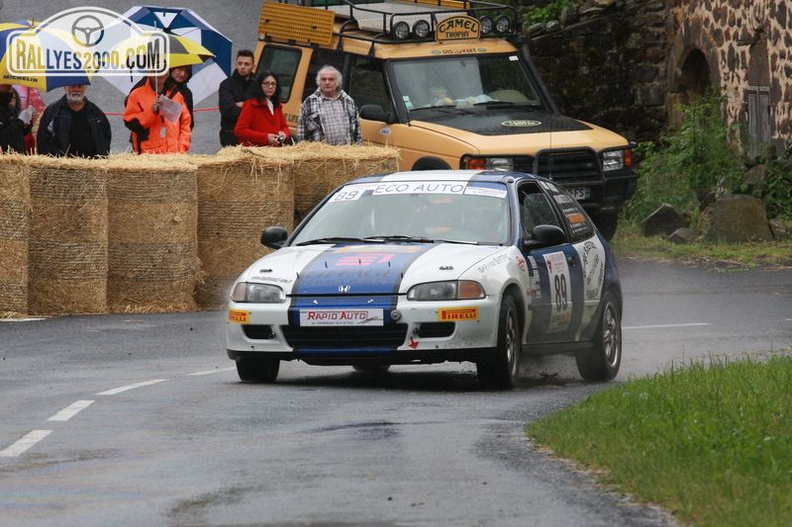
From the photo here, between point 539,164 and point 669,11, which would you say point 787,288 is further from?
point 669,11

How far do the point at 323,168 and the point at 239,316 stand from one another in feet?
24.5

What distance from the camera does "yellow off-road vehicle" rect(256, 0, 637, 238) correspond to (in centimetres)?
2198

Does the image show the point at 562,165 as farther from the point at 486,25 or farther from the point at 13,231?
the point at 13,231

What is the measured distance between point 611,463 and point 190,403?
377 cm

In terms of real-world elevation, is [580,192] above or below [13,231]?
above

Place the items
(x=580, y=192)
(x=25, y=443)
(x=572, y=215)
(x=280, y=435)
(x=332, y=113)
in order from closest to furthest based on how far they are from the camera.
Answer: (x=25, y=443)
(x=280, y=435)
(x=572, y=215)
(x=332, y=113)
(x=580, y=192)

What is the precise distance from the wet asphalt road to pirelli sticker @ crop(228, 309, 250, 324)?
17.1 inches

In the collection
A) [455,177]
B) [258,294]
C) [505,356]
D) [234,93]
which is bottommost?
[505,356]

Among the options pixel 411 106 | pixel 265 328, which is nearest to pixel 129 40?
pixel 411 106

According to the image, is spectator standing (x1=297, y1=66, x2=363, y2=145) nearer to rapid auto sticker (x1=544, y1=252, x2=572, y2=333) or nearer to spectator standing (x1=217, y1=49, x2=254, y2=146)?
spectator standing (x1=217, y1=49, x2=254, y2=146)

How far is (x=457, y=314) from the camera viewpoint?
41.2 ft

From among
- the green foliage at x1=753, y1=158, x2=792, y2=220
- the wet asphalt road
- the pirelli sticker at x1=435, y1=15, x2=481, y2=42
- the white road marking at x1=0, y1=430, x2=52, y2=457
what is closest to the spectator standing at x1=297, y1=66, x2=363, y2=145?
the pirelli sticker at x1=435, y1=15, x2=481, y2=42

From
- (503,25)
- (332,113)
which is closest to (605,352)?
(332,113)

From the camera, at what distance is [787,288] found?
66.4ft
